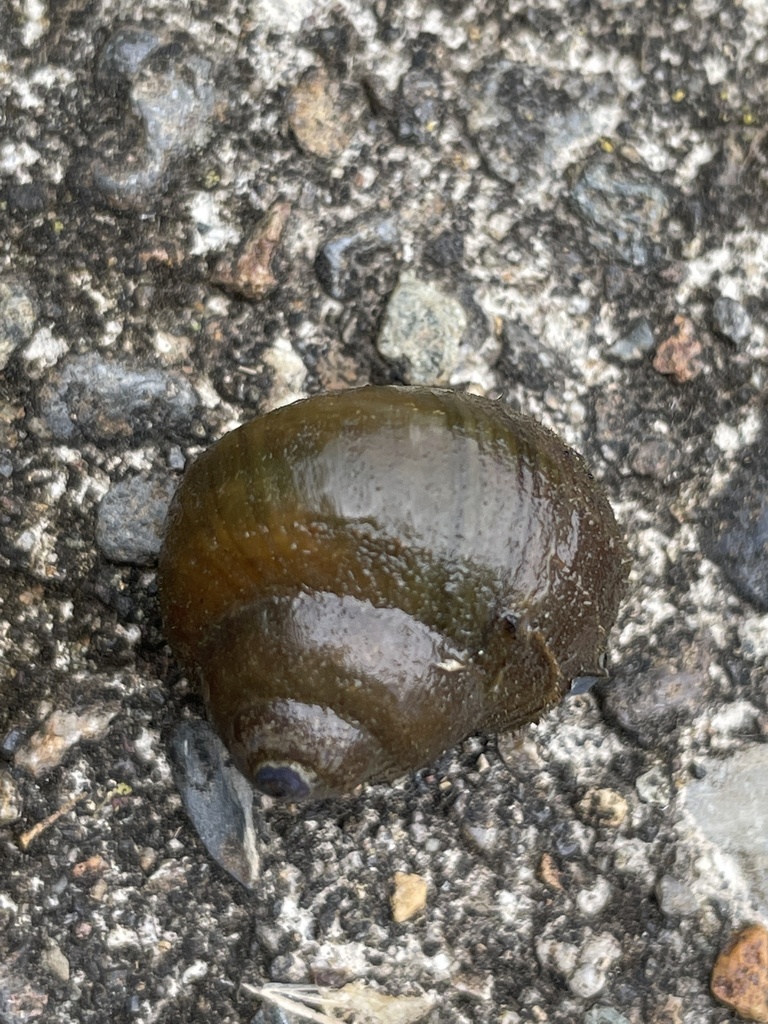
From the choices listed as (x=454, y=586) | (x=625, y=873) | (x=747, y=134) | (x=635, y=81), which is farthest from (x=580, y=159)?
(x=625, y=873)

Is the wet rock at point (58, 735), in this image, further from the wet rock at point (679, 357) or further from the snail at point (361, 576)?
the wet rock at point (679, 357)

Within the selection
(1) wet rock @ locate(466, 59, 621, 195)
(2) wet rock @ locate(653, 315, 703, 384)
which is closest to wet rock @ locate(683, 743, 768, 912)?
(2) wet rock @ locate(653, 315, 703, 384)

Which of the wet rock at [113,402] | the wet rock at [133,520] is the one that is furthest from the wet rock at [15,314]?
the wet rock at [133,520]

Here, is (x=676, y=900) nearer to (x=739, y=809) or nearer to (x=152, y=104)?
(x=739, y=809)

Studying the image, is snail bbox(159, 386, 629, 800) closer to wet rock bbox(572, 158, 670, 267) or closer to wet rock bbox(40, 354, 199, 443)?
wet rock bbox(40, 354, 199, 443)

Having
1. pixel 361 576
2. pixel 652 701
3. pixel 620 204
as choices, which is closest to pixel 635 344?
pixel 620 204

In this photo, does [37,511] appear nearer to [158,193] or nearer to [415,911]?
[158,193]

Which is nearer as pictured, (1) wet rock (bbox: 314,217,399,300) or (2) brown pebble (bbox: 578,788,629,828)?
(2) brown pebble (bbox: 578,788,629,828)
